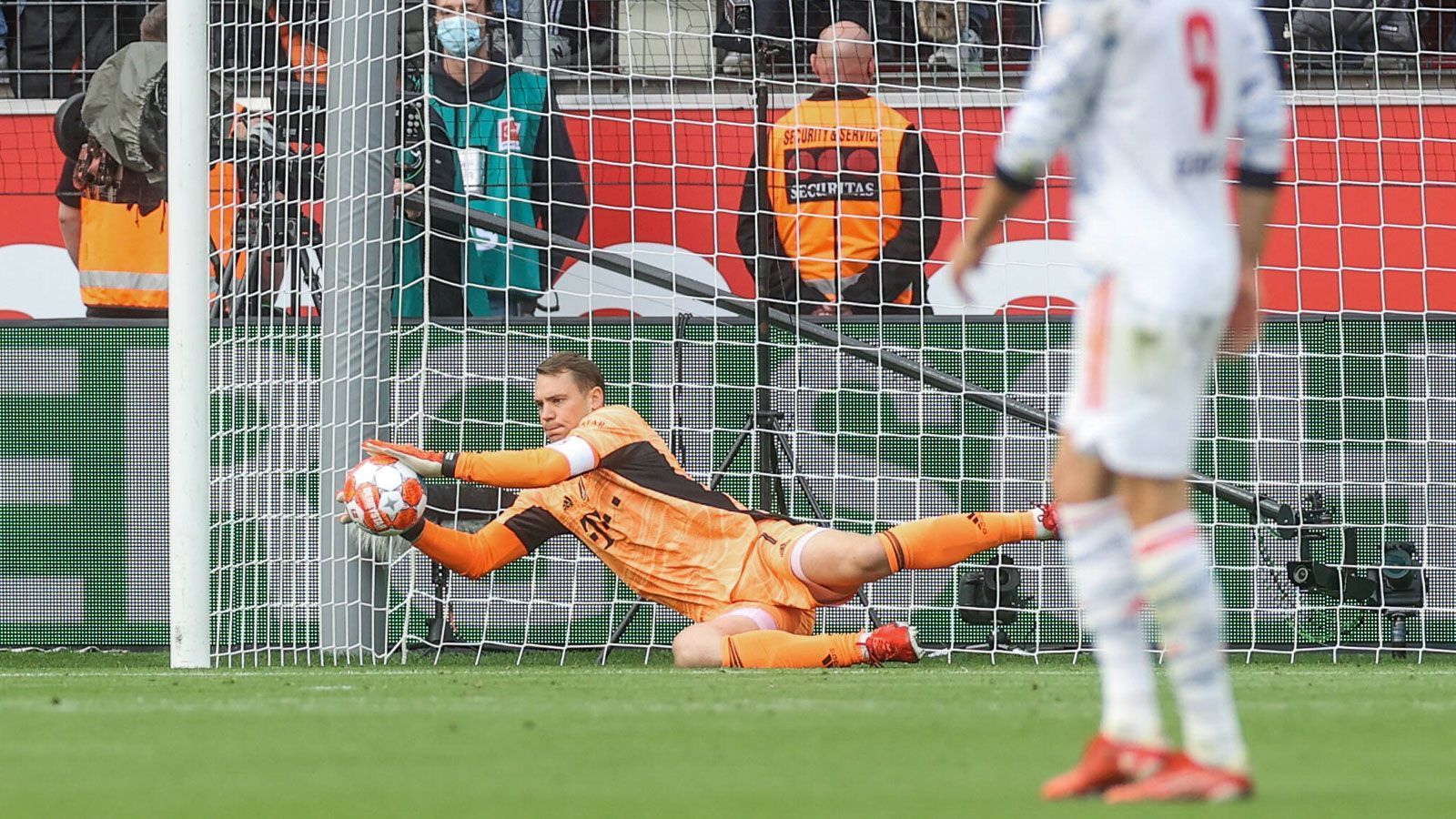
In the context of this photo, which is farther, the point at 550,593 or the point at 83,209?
the point at 83,209

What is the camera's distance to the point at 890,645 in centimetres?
787

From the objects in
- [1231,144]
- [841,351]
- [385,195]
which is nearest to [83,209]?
[385,195]

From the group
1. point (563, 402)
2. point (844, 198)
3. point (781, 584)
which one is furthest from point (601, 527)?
point (844, 198)

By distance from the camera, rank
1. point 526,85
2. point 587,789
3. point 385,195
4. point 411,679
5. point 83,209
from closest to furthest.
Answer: point 587,789 < point 411,679 < point 385,195 < point 526,85 < point 83,209

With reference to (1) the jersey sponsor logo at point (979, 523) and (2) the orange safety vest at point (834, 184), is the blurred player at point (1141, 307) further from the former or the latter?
(2) the orange safety vest at point (834, 184)

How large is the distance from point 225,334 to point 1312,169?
5077 mm

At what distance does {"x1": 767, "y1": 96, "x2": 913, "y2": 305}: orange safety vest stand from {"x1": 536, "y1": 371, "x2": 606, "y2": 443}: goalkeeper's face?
1646 mm

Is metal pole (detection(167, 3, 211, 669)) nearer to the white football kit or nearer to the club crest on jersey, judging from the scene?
the club crest on jersey

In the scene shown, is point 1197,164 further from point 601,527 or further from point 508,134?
point 508,134

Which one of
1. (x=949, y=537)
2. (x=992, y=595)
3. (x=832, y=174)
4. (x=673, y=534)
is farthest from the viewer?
(x=832, y=174)

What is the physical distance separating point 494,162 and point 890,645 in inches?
126

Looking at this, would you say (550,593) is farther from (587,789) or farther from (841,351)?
(587,789)

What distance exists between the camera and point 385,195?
8.98 metres

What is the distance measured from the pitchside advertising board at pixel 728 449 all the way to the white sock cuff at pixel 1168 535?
227 inches
